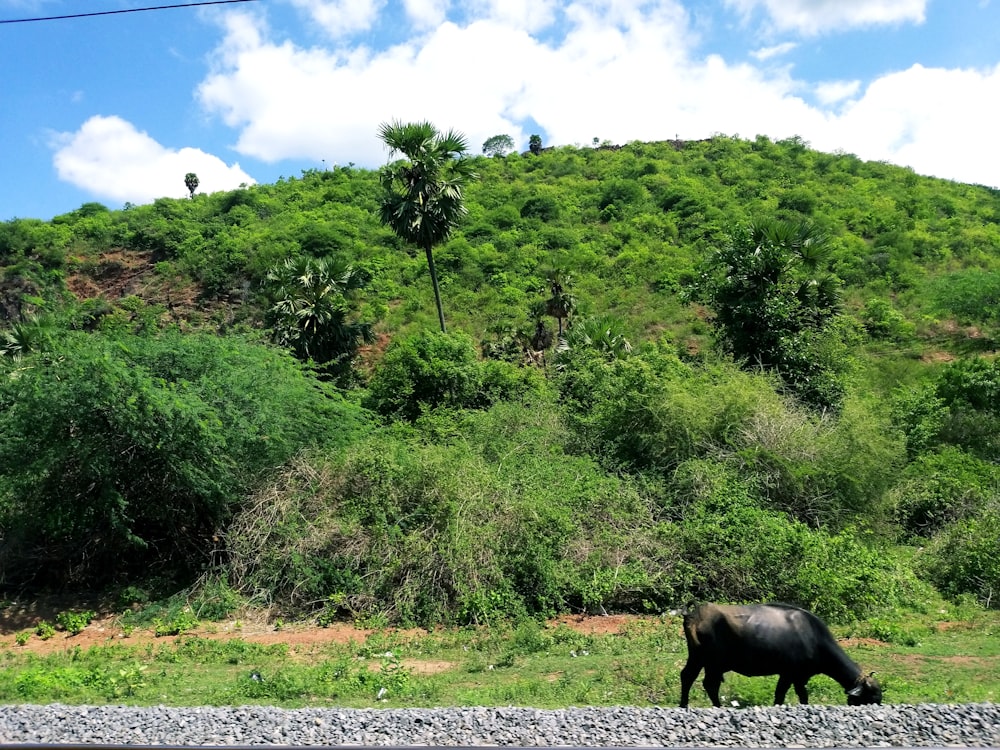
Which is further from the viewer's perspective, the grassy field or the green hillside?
the green hillside

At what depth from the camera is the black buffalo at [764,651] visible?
698 centimetres

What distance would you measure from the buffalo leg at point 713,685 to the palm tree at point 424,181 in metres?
19.5

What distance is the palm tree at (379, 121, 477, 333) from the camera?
23594mm

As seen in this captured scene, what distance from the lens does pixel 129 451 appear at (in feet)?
42.9

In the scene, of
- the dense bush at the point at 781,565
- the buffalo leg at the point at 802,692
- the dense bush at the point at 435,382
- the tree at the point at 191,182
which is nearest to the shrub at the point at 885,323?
the dense bush at the point at 435,382

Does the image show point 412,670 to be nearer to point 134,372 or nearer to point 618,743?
point 618,743

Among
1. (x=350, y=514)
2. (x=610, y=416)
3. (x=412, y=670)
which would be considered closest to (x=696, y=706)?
(x=412, y=670)

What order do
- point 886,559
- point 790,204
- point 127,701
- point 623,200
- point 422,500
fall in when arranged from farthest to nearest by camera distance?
point 623,200, point 790,204, point 422,500, point 886,559, point 127,701

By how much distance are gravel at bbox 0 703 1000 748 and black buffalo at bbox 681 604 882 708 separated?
0.52m

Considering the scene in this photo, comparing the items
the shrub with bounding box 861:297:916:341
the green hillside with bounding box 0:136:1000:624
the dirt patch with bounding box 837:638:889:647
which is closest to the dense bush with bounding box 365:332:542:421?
the green hillside with bounding box 0:136:1000:624

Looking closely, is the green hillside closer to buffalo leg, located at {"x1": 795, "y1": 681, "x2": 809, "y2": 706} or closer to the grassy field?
the grassy field

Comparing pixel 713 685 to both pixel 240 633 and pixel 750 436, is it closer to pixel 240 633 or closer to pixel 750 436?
pixel 240 633

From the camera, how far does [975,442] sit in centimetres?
1761

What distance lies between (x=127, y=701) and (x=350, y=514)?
18.3ft
